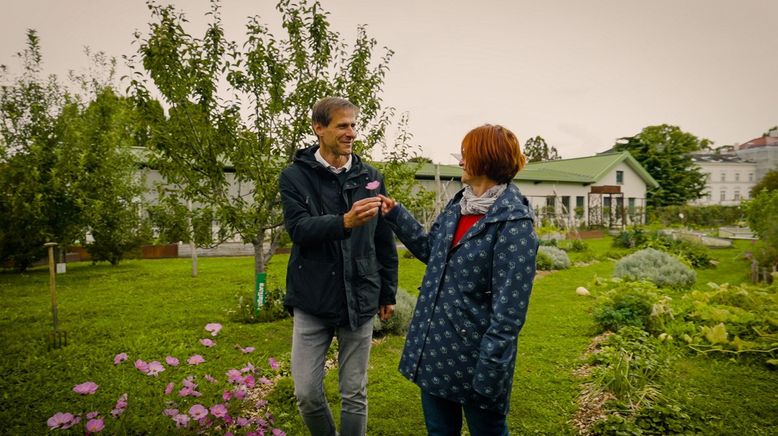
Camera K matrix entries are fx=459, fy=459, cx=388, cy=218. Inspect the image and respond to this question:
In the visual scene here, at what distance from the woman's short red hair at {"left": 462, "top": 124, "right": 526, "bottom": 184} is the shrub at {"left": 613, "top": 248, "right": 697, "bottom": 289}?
7940 millimetres

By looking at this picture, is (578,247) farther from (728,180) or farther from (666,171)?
(728,180)

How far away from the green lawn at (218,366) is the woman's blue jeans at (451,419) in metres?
1.45

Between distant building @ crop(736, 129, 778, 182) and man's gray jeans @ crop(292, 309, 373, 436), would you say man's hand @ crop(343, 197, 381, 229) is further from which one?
distant building @ crop(736, 129, 778, 182)

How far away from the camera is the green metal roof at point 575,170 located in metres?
28.5

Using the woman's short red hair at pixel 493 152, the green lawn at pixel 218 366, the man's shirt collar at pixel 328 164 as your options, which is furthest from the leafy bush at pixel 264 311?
the woman's short red hair at pixel 493 152

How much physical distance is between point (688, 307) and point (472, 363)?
5.56m

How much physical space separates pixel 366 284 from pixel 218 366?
3.17 metres

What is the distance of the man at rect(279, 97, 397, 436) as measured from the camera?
247 cm

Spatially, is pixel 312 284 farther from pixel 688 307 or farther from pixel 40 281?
pixel 40 281

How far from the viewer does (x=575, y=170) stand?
1475 inches

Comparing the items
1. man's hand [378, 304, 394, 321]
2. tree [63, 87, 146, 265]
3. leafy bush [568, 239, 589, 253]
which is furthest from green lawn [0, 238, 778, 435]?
leafy bush [568, 239, 589, 253]

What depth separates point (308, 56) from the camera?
6480mm

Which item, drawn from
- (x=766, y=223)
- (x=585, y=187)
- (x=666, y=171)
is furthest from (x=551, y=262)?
(x=666, y=171)

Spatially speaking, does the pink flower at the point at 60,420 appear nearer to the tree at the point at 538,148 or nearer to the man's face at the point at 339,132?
the man's face at the point at 339,132
